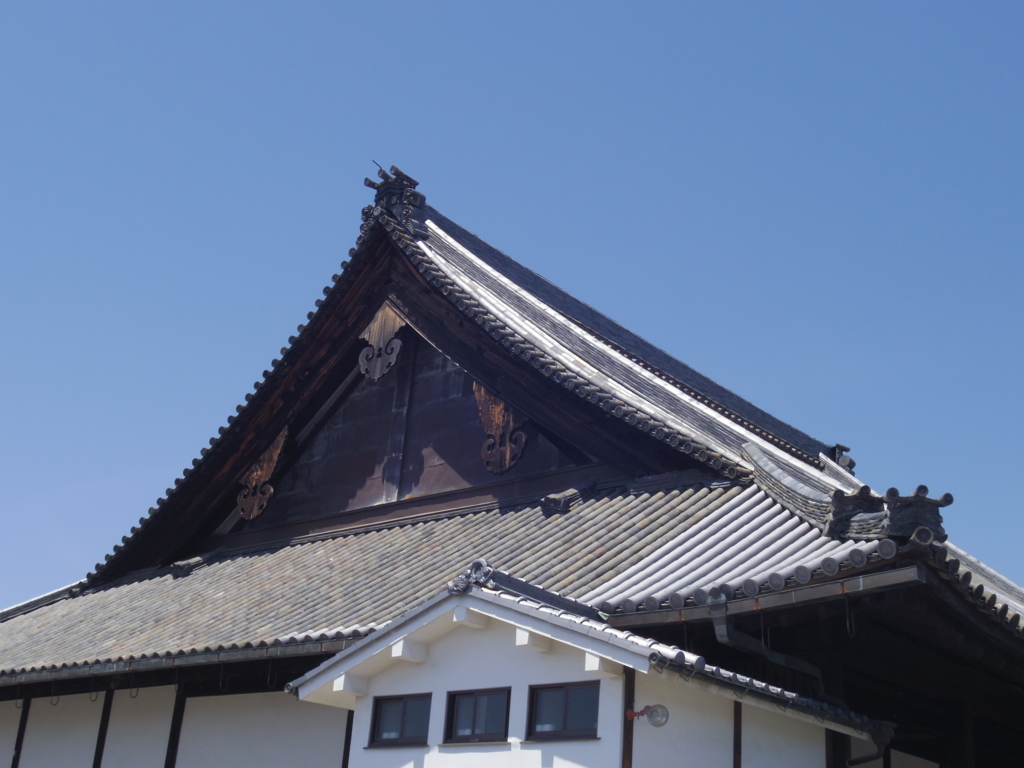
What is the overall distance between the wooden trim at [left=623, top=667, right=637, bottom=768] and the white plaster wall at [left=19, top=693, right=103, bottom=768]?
7.02m

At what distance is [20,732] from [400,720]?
6.62 m

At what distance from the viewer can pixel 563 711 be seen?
7.75 meters

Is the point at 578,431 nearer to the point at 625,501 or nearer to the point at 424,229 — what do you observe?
the point at 625,501

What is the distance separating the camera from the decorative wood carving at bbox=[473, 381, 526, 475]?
12.0 metres

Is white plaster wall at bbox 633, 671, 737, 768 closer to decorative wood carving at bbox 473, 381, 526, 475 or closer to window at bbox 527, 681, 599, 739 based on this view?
window at bbox 527, 681, 599, 739

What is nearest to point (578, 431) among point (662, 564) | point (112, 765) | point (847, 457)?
point (662, 564)

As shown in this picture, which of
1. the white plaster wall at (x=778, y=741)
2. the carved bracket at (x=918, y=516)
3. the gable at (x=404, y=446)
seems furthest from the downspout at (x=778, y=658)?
the gable at (x=404, y=446)

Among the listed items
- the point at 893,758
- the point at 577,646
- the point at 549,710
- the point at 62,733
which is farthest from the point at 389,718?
the point at 62,733

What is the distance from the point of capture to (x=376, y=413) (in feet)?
45.6

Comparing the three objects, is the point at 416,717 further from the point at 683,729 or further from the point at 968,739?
the point at 968,739

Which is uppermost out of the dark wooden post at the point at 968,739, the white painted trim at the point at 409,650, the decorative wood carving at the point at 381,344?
the decorative wood carving at the point at 381,344

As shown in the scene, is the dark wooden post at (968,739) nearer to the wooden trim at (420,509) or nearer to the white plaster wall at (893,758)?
the white plaster wall at (893,758)

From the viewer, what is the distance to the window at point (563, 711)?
7.63m

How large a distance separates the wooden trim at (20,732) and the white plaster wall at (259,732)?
279 cm
